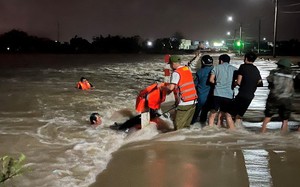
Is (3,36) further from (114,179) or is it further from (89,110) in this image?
(114,179)

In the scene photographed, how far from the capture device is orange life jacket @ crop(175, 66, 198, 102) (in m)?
7.25

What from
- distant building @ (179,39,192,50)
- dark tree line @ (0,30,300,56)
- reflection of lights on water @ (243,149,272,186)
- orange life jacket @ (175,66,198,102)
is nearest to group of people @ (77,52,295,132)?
orange life jacket @ (175,66,198,102)

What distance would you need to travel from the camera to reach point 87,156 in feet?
22.8

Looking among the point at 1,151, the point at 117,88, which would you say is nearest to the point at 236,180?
the point at 1,151

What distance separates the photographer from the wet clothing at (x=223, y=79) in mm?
7668

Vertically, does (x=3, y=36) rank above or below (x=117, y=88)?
above

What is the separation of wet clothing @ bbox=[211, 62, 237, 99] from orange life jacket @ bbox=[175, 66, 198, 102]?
0.54 metres

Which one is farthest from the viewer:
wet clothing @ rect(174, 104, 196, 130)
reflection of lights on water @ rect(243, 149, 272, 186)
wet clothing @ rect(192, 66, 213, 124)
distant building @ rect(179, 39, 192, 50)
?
distant building @ rect(179, 39, 192, 50)

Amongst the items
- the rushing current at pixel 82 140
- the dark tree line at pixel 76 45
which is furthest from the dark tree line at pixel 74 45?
the rushing current at pixel 82 140

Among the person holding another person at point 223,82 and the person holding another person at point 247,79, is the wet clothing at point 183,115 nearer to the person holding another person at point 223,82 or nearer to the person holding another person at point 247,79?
the person holding another person at point 223,82

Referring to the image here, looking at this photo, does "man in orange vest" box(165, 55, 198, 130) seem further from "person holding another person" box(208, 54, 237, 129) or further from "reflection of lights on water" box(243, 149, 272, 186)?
"reflection of lights on water" box(243, 149, 272, 186)

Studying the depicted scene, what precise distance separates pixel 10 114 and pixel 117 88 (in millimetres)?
8755

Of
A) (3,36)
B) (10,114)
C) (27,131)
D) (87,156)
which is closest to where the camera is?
(87,156)

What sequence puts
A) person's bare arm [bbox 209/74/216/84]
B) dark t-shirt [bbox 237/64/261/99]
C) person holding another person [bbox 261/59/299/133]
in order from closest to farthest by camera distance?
1. person holding another person [bbox 261/59/299/133]
2. dark t-shirt [bbox 237/64/261/99]
3. person's bare arm [bbox 209/74/216/84]
